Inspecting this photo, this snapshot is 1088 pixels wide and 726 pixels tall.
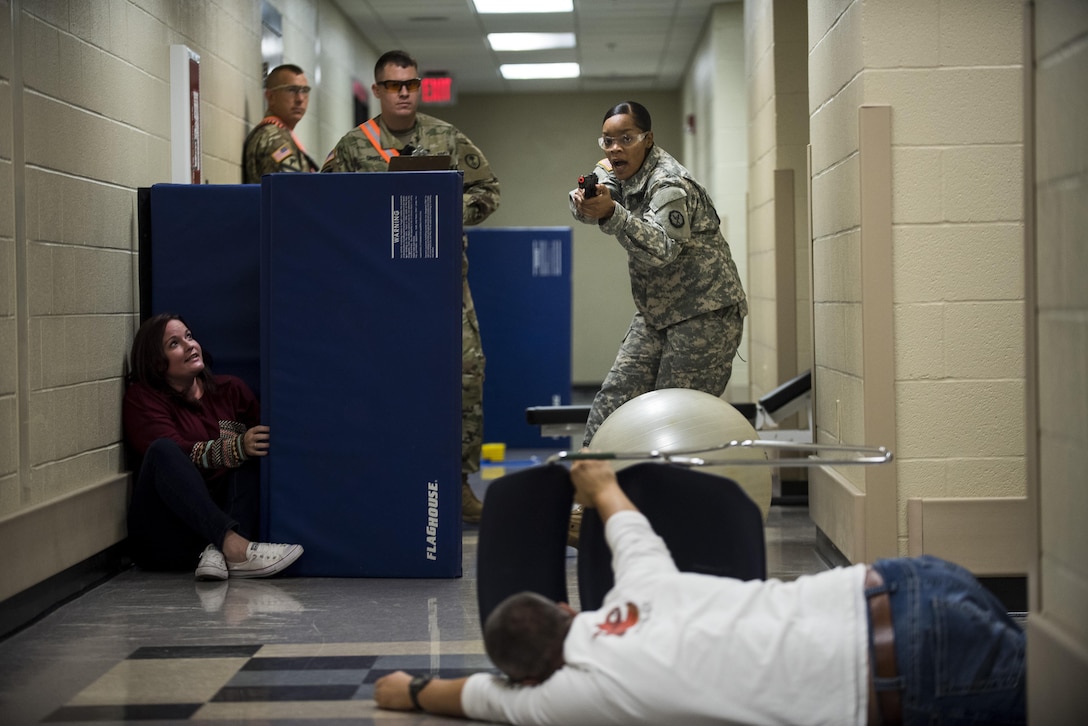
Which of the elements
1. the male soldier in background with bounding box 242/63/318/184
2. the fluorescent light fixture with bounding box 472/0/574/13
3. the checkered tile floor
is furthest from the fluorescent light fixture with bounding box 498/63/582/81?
the checkered tile floor

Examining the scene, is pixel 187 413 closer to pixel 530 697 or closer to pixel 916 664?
pixel 530 697

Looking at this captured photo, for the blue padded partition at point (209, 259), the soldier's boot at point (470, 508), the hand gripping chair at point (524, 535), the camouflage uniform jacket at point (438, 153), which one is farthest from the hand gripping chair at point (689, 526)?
the camouflage uniform jacket at point (438, 153)

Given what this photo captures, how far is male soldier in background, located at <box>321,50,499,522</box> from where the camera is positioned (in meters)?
5.00

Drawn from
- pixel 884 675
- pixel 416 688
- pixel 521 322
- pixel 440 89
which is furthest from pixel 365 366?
pixel 440 89

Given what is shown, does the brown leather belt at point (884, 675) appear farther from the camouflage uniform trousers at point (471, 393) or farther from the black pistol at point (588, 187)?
the camouflage uniform trousers at point (471, 393)

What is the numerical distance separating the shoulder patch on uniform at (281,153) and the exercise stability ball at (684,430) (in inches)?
108

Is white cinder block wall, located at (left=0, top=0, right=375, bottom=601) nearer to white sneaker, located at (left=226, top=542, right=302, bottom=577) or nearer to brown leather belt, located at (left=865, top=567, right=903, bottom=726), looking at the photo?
white sneaker, located at (left=226, top=542, right=302, bottom=577)

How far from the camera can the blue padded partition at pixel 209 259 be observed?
430 cm

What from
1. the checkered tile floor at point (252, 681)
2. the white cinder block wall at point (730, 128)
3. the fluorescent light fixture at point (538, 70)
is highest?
the fluorescent light fixture at point (538, 70)

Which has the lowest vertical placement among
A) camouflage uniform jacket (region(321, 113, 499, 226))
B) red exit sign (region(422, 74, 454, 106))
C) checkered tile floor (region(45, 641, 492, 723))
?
checkered tile floor (region(45, 641, 492, 723))

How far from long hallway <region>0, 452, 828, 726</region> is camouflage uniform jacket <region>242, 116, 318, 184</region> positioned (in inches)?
87.5

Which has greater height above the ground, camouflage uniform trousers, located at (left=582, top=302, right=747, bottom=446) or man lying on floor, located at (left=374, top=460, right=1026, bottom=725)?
camouflage uniform trousers, located at (left=582, top=302, right=747, bottom=446)

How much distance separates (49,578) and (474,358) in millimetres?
1974

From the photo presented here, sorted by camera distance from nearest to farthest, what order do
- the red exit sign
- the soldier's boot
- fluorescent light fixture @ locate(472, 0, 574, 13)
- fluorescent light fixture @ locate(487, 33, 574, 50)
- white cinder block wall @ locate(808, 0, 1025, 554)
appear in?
white cinder block wall @ locate(808, 0, 1025, 554), the soldier's boot, fluorescent light fixture @ locate(472, 0, 574, 13), fluorescent light fixture @ locate(487, 33, 574, 50), the red exit sign
